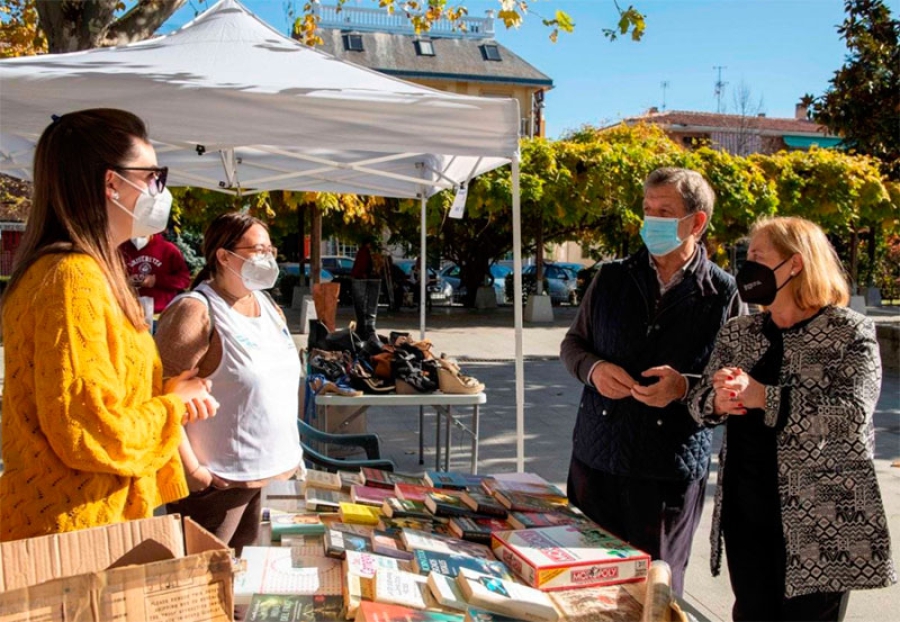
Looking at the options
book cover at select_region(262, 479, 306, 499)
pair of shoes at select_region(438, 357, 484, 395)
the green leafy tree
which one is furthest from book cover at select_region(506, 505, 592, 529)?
the green leafy tree

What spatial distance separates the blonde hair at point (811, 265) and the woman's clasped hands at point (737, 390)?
12.6 inches

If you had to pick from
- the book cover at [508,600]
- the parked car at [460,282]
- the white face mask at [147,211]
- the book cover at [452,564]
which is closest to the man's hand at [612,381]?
the book cover at [452,564]

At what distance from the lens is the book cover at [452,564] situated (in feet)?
6.79

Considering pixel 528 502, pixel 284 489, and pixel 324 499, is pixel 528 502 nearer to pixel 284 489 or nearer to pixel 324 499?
pixel 324 499

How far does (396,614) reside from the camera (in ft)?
5.87

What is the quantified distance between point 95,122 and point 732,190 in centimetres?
1700

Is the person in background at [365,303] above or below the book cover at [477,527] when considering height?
above

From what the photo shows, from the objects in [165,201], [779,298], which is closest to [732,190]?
[779,298]

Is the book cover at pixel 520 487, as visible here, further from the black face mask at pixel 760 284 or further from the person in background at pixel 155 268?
the person in background at pixel 155 268

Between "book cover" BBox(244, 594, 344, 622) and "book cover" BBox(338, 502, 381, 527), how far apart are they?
0.49 meters

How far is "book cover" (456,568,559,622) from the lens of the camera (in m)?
1.88

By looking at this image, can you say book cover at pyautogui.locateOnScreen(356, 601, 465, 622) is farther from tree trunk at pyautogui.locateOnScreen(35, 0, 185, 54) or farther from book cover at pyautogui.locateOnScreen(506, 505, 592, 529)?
tree trunk at pyautogui.locateOnScreen(35, 0, 185, 54)

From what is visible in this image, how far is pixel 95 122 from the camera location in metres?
1.86

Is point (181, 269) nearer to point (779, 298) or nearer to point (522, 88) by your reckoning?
point (779, 298)
